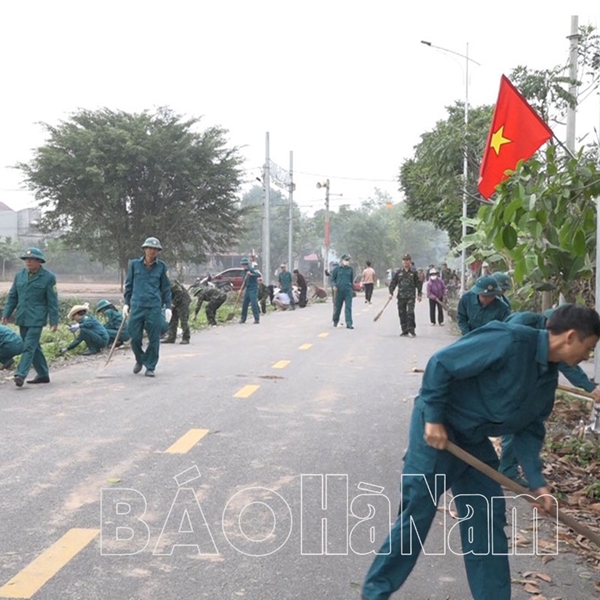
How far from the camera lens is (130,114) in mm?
36594

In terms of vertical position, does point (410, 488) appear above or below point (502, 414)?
below

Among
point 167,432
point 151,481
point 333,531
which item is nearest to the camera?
point 333,531

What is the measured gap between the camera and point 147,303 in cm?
1121

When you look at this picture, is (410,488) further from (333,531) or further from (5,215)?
(5,215)

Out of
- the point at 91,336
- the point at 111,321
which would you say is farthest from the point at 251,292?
the point at 91,336

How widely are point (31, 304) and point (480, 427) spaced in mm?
7751

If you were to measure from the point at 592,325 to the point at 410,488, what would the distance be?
41.2 inches

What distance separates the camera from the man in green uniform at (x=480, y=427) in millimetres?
3531

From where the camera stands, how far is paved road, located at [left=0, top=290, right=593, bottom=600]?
427 centimetres

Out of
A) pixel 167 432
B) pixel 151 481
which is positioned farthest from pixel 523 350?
pixel 167 432

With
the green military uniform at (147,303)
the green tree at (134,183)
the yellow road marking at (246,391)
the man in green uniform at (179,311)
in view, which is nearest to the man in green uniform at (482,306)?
the yellow road marking at (246,391)

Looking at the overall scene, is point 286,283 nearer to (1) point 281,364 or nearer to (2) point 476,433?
(1) point 281,364

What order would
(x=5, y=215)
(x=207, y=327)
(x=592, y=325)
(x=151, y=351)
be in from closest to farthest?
(x=592, y=325) < (x=151, y=351) < (x=207, y=327) < (x=5, y=215)

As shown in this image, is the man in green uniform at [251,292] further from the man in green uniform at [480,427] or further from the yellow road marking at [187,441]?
the man in green uniform at [480,427]
